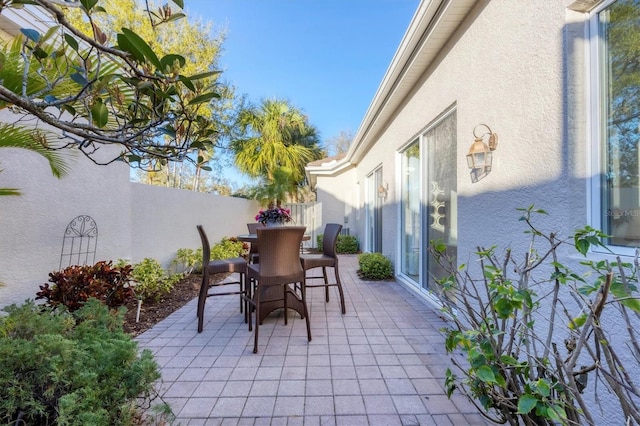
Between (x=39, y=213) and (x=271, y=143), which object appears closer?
(x=39, y=213)

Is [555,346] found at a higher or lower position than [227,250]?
higher

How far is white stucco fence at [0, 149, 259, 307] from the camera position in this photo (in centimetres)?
291

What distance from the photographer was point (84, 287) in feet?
9.96

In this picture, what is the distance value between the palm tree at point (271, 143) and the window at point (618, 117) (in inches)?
392

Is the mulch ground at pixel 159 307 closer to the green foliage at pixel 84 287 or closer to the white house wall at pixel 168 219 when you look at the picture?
the green foliage at pixel 84 287

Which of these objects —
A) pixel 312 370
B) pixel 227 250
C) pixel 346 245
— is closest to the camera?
pixel 312 370

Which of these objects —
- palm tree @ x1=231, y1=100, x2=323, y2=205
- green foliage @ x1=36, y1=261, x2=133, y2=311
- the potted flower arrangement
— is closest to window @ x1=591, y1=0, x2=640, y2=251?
the potted flower arrangement

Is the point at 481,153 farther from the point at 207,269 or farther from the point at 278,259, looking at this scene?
the point at 207,269

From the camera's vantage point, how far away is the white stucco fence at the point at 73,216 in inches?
115

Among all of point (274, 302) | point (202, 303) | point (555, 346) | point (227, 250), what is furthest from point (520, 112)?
point (227, 250)

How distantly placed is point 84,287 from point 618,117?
14.5 ft

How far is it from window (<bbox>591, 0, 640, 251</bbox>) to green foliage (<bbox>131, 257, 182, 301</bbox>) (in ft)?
15.3

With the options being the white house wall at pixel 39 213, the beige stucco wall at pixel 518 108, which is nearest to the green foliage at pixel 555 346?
the beige stucco wall at pixel 518 108

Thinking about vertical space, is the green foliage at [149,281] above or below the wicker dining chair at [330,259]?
below
